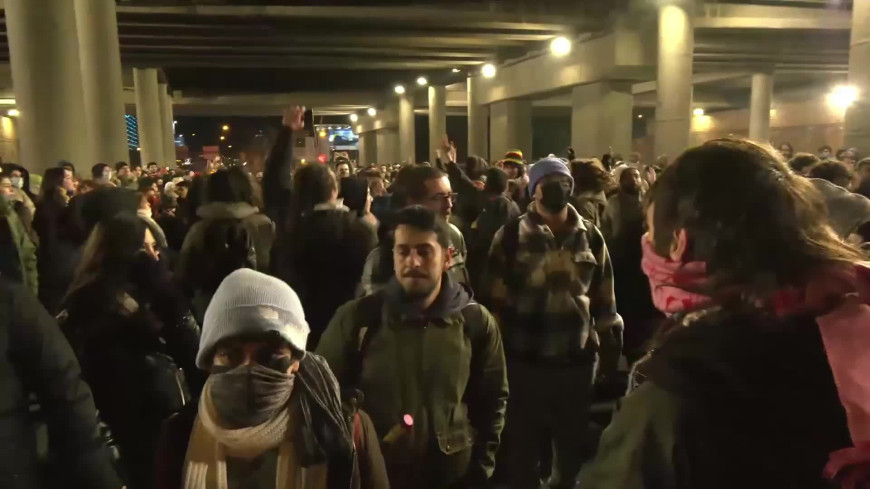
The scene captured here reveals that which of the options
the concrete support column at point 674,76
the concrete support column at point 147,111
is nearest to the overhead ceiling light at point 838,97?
the concrete support column at point 674,76

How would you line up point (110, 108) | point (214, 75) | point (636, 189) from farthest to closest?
point (214, 75)
point (110, 108)
point (636, 189)

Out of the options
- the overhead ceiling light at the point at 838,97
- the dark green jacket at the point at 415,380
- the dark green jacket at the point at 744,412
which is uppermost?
the overhead ceiling light at the point at 838,97

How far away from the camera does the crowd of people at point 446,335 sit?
1.48 meters

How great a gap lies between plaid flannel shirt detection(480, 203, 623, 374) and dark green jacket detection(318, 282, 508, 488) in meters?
1.08

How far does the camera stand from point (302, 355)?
231 cm

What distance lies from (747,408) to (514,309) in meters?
2.84

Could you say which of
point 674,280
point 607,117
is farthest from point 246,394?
point 607,117

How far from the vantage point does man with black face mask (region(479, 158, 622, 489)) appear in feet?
13.8

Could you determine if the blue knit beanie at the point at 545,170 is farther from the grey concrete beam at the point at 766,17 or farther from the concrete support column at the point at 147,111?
the concrete support column at the point at 147,111

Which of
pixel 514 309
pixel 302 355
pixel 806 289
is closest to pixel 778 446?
pixel 806 289

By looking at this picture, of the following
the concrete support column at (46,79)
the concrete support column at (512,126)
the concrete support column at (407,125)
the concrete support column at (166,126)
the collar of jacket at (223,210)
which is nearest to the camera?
the collar of jacket at (223,210)

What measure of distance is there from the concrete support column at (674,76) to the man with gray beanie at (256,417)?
59.1 ft

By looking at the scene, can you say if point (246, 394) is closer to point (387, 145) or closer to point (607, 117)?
point (607, 117)

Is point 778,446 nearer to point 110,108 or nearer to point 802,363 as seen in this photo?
point 802,363
